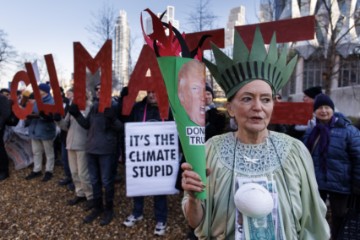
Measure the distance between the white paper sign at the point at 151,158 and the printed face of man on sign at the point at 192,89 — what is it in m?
2.42

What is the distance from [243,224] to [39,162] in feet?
19.6

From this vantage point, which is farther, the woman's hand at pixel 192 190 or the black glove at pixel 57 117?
the black glove at pixel 57 117

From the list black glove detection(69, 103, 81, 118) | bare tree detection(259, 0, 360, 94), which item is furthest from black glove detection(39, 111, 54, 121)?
bare tree detection(259, 0, 360, 94)

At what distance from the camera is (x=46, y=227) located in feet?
13.6

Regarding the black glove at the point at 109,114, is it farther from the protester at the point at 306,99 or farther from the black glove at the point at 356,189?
the black glove at the point at 356,189

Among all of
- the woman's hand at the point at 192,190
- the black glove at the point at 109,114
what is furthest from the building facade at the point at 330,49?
the woman's hand at the point at 192,190

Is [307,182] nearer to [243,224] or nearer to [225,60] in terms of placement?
[243,224]

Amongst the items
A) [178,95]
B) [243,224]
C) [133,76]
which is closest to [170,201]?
[133,76]

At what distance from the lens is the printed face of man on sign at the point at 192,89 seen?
1.18 meters

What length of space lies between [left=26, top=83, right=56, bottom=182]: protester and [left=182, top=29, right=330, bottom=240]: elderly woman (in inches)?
186

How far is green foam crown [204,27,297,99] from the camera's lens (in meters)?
1.45

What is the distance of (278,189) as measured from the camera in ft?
4.65

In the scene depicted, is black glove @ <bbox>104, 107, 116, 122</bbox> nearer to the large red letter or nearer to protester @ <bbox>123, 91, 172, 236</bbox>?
the large red letter

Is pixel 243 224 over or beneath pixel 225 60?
beneath
